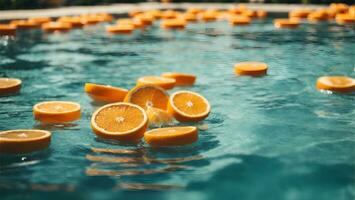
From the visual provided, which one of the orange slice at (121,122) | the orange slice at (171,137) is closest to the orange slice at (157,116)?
the orange slice at (121,122)

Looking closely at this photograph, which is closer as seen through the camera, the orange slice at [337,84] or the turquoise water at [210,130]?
the turquoise water at [210,130]

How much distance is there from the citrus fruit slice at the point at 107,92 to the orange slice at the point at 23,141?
2.64 m

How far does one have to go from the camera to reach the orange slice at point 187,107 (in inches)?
335

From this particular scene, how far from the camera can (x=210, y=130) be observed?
27.9 feet

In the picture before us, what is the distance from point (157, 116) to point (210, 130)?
943 millimetres

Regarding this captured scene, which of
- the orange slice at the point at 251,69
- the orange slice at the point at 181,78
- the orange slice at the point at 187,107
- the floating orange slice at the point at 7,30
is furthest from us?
the floating orange slice at the point at 7,30

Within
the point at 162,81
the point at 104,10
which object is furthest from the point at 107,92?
the point at 104,10

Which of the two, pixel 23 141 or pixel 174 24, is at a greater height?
pixel 23 141

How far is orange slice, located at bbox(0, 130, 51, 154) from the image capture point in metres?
6.98

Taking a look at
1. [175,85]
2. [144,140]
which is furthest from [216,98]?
[144,140]

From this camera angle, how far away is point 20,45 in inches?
733

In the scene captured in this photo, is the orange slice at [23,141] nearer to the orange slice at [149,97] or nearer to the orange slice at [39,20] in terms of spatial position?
the orange slice at [149,97]

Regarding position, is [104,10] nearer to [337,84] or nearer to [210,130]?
[337,84]

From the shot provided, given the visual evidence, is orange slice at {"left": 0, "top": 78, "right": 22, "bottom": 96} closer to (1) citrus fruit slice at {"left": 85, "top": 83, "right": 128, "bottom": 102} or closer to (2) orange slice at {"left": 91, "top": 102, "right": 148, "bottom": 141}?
(1) citrus fruit slice at {"left": 85, "top": 83, "right": 128, "bottom": 102}
